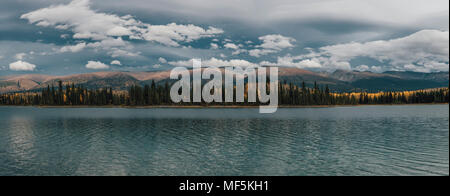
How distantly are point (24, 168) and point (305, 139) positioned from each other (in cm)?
4579

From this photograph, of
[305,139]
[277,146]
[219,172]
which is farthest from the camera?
[305,139]

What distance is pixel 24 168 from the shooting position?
36062 mm
